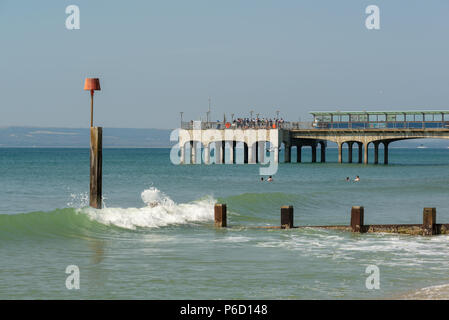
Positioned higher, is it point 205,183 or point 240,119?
point 240,119

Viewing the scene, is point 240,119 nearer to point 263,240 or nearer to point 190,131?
point 190,131

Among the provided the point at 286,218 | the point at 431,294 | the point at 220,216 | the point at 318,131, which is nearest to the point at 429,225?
the point at 286,218

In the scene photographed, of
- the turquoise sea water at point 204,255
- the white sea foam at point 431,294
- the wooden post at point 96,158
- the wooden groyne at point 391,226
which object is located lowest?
the turquoise sea water at point 204,255

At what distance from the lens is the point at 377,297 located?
15414 mm

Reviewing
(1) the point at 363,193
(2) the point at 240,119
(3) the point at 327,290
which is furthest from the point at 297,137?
(3) the point at 327,290

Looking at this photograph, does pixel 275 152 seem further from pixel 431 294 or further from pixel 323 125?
pixel 431 294

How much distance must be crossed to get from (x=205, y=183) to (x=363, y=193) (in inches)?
756

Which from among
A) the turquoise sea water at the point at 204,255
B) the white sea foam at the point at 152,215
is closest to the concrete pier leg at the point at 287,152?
the turquoise sea water at the point at 204,255

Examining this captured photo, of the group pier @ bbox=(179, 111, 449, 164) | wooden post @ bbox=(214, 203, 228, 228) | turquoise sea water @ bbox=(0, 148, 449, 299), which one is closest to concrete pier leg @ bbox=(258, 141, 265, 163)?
pier @ bbox=(179, 111, 449, 164)

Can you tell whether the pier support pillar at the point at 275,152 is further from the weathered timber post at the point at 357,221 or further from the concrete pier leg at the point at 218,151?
the weathered timber post at the point at 357,221

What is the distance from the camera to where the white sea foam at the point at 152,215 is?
28.3 meters

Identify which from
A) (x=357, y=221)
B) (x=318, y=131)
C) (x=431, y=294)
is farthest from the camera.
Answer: (x=318, y=131)

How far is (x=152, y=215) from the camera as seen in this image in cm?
3014

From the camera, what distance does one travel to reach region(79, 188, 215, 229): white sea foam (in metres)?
28.3
